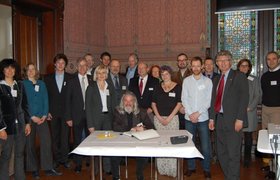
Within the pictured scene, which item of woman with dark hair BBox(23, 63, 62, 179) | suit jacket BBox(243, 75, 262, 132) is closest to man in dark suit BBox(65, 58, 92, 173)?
woman with dark hair BBox(23, 63, 62, 179)

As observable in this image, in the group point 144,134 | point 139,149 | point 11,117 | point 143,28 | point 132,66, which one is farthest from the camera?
point 143,28

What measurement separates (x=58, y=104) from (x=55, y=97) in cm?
11

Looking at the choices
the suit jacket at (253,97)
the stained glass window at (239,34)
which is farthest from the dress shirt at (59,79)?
the stained glass window at (239,34)

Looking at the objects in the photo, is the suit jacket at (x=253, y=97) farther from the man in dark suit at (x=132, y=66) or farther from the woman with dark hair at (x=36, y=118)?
the woman with dark hair at (x=36, y=118)

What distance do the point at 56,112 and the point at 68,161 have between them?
0.77m

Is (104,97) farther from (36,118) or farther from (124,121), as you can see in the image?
(36,118)

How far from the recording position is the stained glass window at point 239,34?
669 cm

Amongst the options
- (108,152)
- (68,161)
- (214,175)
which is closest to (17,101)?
(108,152)

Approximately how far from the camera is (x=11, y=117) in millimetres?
3232

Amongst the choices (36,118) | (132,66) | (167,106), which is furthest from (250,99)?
(36,118)

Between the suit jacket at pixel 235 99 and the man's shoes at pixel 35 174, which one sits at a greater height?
the suit jacket at pixel 235 99

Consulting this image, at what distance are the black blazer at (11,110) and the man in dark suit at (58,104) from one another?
95 cm

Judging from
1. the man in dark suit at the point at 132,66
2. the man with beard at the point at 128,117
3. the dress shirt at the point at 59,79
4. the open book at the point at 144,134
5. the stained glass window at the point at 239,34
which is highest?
the stained glass window at the point at 239,34

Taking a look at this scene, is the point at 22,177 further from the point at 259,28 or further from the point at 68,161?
the point at 259,28
